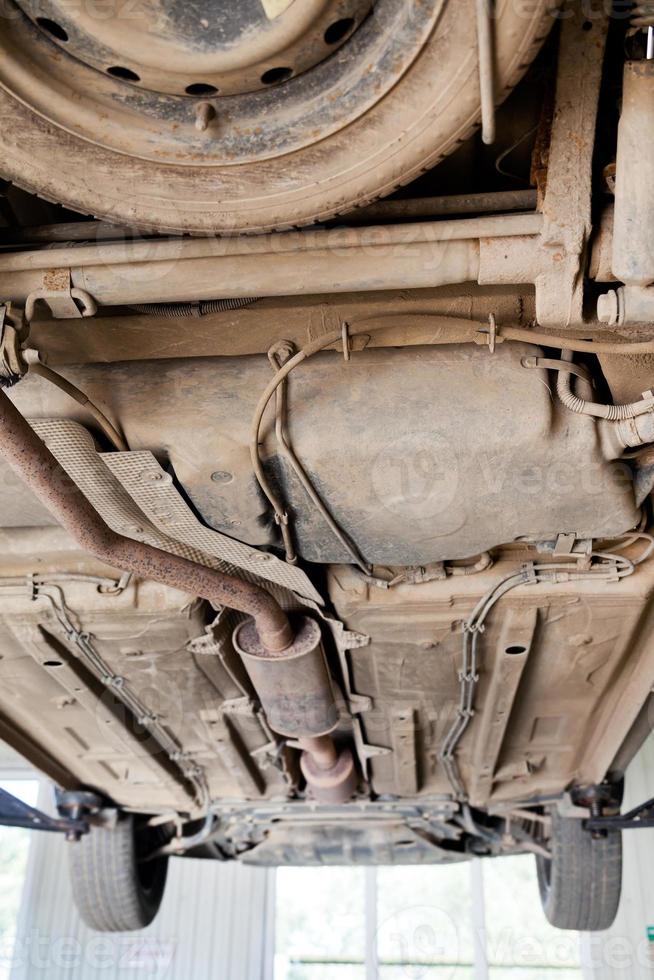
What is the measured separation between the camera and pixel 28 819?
3.63 metres

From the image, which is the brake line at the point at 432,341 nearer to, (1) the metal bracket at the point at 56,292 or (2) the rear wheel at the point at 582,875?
(1) the metal bracket at the point at 56,292

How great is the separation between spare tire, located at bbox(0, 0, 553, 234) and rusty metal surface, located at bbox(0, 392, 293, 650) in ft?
1.58

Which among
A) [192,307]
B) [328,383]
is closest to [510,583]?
[328,383]

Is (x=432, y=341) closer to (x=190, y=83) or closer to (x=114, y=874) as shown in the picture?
(x=190, y=83)

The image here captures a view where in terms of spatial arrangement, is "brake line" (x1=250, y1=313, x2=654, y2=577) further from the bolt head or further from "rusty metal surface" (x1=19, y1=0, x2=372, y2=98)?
A: "rusty metal surface" (x1=19, y1=0, x2=372, y2=98)

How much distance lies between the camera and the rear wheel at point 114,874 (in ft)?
12.8

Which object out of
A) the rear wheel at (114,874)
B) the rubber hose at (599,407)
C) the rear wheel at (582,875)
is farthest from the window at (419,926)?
the rubber hose at (599,407)

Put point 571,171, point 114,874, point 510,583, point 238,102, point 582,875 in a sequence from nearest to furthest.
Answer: point 238,102 < point 571,171 < point 510,583 < point 582,875 < point 114,874

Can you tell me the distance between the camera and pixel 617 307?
147 centimetres

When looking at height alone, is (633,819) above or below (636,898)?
below

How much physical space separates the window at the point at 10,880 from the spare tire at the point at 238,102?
816 centimetres

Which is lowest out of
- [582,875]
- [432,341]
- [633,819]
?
[582,875]

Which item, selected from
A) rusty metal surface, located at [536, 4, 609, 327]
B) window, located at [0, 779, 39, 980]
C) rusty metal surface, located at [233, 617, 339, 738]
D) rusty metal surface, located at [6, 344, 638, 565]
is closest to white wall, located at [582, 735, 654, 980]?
rusty metal surface, located at [233, 617, 339, 738]

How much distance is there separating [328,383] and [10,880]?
8.28 meters
